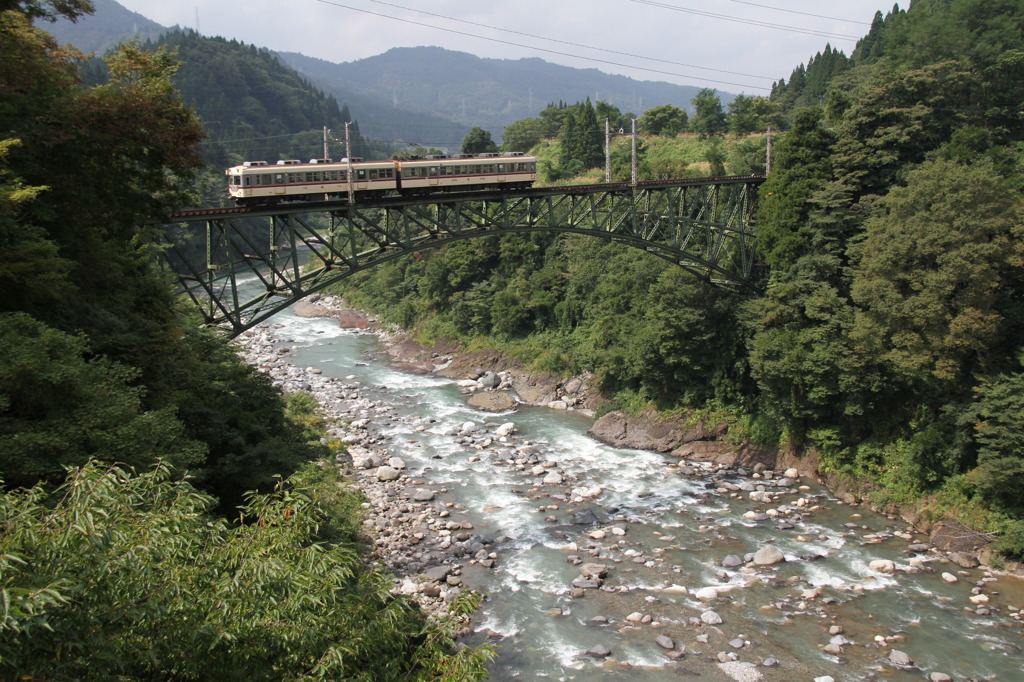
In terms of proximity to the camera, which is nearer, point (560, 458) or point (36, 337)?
point (36, 337)

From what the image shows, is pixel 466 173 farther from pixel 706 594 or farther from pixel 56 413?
pixel 56 413

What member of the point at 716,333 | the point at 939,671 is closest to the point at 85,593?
the point at 939,671

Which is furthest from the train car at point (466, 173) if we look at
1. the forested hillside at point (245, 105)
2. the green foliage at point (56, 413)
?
the forested hillside at point (245, 105)

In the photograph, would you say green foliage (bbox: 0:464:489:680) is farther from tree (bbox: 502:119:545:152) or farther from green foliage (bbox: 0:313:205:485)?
tree (bbox: 502:119:545:152)

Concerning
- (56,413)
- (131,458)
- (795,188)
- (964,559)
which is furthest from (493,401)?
(56,413)

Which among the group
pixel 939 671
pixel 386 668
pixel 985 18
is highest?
pixel 985 18

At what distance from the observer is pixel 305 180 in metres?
19.9

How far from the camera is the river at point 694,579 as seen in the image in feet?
48.7

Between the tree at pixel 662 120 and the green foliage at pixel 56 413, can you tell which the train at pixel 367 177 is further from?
the tree at pixel 662 120

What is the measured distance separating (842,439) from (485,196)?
47.1 ft

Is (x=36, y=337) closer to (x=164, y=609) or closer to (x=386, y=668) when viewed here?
(x=164, y=609)

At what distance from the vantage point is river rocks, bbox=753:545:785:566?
18.6 meters

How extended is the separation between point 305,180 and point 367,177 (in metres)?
1.92

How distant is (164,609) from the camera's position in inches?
218
